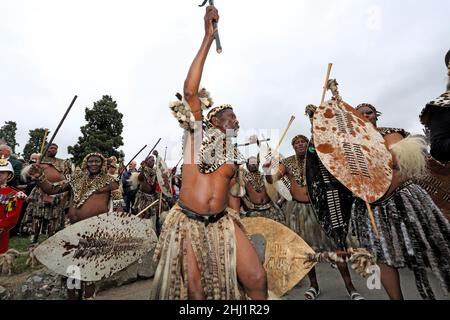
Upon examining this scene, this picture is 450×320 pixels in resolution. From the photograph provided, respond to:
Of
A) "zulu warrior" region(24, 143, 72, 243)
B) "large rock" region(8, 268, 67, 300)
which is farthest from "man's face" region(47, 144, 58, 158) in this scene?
"large rock" region(8, 268, 67, 300)

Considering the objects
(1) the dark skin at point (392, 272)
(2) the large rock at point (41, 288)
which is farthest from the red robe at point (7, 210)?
(1) the dark skin at point (392, 272)

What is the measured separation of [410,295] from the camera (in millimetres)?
3479

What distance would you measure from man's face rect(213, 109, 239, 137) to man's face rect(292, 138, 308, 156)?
6.79 ft

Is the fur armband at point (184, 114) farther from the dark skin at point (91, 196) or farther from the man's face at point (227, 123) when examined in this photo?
the dark skin at point (91, 196)

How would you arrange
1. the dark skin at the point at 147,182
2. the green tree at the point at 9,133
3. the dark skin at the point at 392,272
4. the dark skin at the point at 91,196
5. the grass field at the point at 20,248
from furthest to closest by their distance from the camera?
the green tree at the point at 9,133
the dark skin at the point at 147,182
the grass field at the point at 20,248
the dark skin at the point at 91,196
the dark skin at the point at 392,272

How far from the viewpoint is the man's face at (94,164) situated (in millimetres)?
4523

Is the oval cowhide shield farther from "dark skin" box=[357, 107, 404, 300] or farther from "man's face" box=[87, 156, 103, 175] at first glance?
"man's face" box=[87, 156, 103, 175]

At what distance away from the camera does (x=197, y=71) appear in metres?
2.37

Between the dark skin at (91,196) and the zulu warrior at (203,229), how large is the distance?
7.57 ft

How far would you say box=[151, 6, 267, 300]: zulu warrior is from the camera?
2184 mm

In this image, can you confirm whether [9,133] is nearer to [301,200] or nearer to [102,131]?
[102,131]

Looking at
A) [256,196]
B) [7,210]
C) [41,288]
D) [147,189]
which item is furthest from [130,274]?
[147,189]
